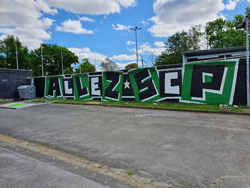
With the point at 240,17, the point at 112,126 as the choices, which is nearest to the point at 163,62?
the point at 240,17

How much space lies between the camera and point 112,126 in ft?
22.1

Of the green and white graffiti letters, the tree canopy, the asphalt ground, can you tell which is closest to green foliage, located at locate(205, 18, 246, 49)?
the tree canopy

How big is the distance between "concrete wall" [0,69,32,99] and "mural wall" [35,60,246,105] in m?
6.78

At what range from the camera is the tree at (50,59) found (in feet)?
180

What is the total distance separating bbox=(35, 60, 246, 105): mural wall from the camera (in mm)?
10039

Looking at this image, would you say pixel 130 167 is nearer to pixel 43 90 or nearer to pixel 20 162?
pixel 20 162

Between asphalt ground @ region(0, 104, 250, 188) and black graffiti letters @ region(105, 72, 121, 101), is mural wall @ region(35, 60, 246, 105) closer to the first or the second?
black graffiti letters @ region(105, 72, 121, 101)

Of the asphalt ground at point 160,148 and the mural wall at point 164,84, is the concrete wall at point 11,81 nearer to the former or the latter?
the mural wall at point 164,84

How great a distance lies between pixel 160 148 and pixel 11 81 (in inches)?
814

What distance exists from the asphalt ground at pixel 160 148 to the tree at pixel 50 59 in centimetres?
5255

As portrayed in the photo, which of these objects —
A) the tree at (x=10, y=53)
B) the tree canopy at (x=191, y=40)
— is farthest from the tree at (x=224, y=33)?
the tree at (x=10, y=53)

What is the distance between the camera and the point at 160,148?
4.32m

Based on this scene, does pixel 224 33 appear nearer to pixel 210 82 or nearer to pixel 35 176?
pixel 210 82

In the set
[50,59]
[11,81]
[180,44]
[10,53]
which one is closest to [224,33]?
[180,44]
